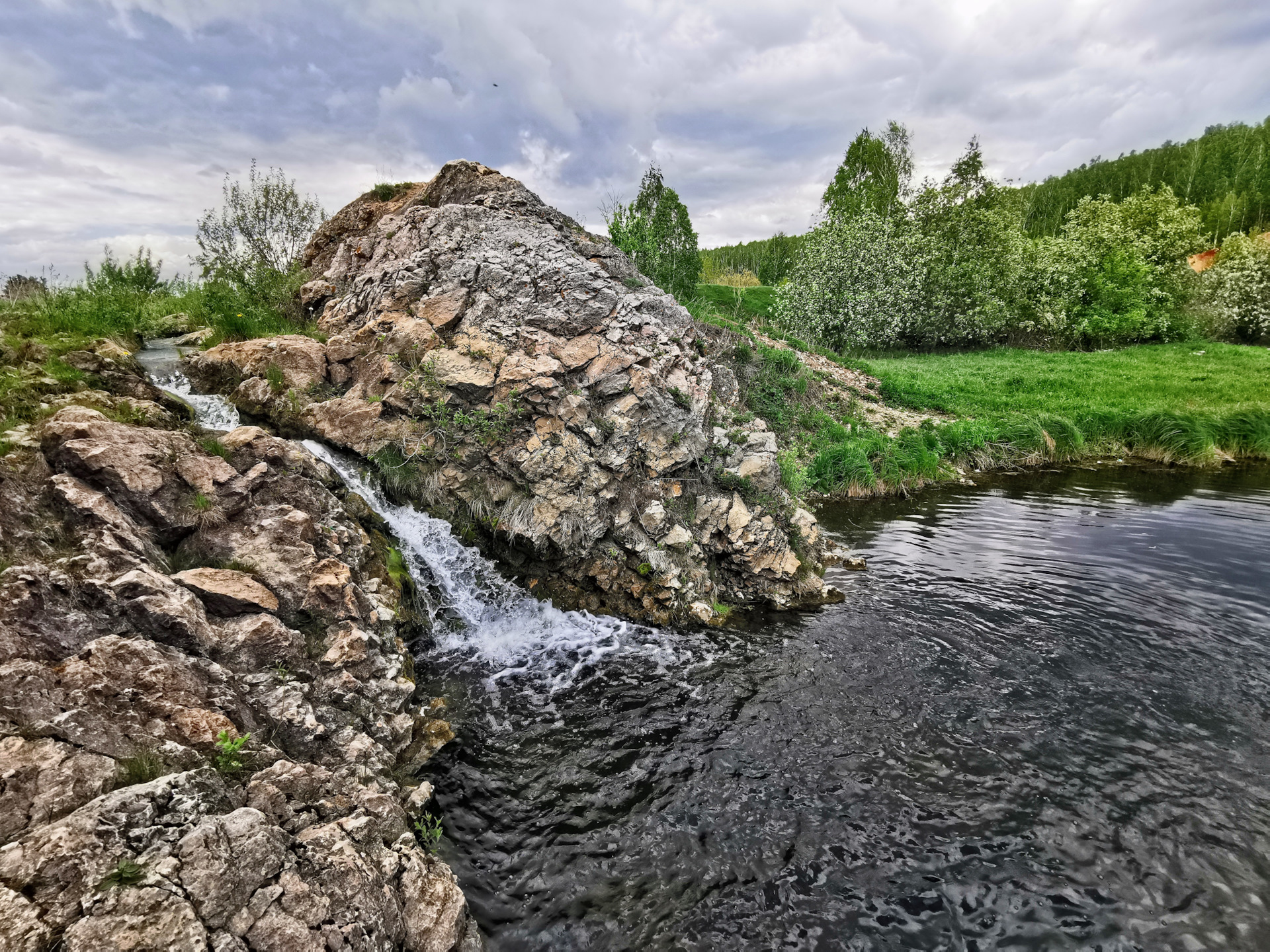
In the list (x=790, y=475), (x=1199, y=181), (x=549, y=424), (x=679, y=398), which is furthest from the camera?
(x=1199, y=181)

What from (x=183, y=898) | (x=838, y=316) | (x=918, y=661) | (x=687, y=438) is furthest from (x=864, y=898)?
(x=838, y=316)

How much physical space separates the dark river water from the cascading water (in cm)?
663

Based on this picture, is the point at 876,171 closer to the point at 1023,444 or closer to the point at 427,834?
the point at 1023,444

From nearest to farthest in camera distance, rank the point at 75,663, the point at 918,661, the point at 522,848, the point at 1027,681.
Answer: the point at 75,663 < the point at 522,848 < the point at 1027,681 < the point at 918,661

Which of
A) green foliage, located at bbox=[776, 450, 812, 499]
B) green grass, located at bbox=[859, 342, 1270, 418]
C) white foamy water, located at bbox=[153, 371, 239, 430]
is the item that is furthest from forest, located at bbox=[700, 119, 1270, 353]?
white foamy water, located at bbox=[153, 371, 239, 430]

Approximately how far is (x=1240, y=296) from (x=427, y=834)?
6675 centimetres

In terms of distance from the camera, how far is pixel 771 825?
626cm

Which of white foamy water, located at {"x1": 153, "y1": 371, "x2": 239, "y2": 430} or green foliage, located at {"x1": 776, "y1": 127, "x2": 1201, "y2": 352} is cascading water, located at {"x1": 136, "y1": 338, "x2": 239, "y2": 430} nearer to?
white foamy water, located at {"x1": 153, "y1": 371, "x2": 239, "y2": 430}

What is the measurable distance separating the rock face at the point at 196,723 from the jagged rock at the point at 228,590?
0.02 metres

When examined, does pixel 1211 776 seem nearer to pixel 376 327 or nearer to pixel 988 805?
pixel 988 805

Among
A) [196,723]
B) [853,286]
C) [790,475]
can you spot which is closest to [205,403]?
[196,723]

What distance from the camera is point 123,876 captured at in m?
3.41

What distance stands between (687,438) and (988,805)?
8.17 metres

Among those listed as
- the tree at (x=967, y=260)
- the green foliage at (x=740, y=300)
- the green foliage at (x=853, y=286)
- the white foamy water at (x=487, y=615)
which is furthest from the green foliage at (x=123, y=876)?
the tree at (x=967, y=260)
